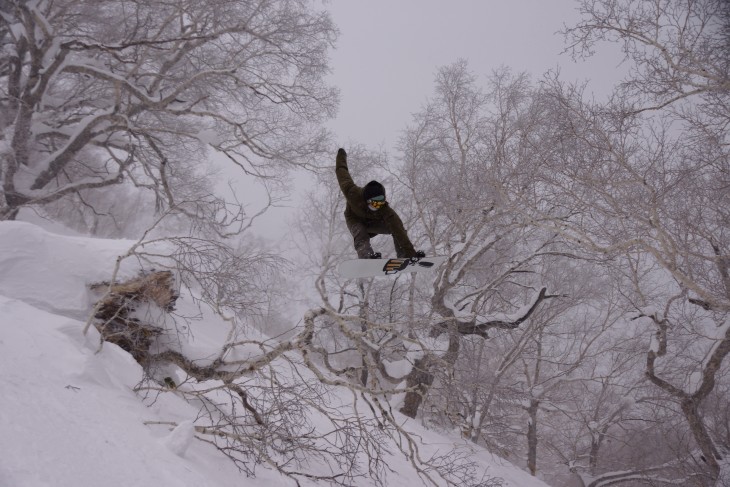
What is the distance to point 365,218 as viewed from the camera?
15.3ft

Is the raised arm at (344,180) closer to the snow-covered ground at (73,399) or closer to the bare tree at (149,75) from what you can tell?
the snow-covered ground at (73,399)

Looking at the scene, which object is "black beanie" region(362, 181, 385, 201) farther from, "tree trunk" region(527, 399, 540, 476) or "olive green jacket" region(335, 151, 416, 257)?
"tree trunk" region(527, 399, 540, 476)

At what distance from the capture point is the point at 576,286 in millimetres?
13336

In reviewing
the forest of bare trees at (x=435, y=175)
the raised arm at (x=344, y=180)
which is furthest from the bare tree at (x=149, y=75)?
the raised arm at (x=344, y=180)

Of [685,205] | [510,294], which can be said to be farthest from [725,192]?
[510,294]

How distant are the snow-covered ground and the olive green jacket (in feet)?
8.16

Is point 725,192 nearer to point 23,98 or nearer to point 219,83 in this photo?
point 219,83

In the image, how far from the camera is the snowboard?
16.2 feet

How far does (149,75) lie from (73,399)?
8.01 meters

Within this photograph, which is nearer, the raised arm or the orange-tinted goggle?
the orange-tinted goggle

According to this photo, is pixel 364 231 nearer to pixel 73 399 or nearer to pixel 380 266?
pixel 380 266

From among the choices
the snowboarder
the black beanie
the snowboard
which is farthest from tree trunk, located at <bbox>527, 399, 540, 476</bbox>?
the black beanie

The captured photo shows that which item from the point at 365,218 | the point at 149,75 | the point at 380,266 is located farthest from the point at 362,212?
the point at 149,75

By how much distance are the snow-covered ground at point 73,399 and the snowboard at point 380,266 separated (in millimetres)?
2129
